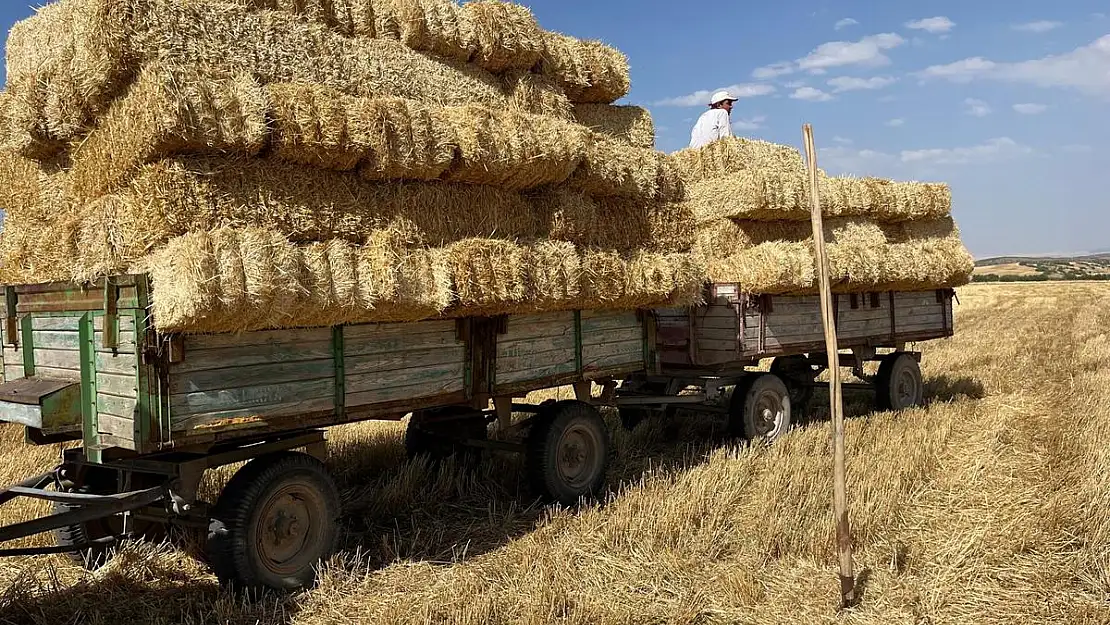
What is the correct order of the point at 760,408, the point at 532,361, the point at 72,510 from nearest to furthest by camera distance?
the point at 72,510, the point at 532,361, the point at 760,408

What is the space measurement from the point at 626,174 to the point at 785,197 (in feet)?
9.69

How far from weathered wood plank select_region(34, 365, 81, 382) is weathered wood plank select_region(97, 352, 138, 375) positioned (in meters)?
0.28

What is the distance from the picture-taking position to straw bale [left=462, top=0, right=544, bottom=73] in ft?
23.0

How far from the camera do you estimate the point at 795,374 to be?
10680 mm

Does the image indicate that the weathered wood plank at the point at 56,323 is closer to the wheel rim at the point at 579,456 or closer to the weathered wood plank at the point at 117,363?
the weathered wood plank at the point at 117,363

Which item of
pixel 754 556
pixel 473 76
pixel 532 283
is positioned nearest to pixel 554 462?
pixel 532 283

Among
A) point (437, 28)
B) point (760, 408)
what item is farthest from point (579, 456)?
point (437, 28)

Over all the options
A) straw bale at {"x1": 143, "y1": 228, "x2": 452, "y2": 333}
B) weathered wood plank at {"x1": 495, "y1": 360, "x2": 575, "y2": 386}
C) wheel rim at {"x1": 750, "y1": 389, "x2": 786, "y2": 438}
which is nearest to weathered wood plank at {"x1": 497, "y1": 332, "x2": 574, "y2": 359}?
weathered wood plank at {"x1": 495, "y1": 360, "x2": 575, "y2": 386}

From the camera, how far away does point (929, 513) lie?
617 centimetres

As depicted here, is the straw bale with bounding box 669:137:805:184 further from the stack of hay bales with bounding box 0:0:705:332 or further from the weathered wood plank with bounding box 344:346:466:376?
the weathered wood plank with bounding box 344:346:466:376

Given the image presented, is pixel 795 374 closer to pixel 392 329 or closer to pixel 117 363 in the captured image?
pixel 392 329

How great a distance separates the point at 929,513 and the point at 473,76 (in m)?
5.08

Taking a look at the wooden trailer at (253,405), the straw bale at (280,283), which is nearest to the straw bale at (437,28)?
the straw bale at (280,283)

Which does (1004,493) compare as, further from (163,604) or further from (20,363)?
(20,363)
